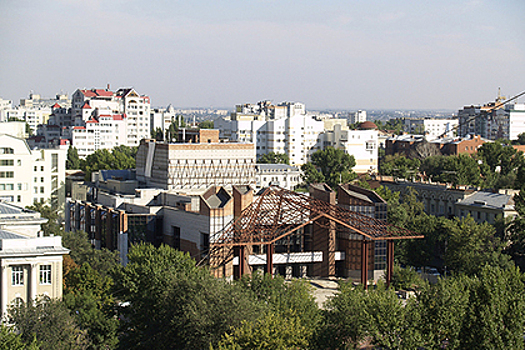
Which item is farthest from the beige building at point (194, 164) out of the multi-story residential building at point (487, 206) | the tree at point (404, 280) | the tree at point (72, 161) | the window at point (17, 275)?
the tree at point (72, 161)

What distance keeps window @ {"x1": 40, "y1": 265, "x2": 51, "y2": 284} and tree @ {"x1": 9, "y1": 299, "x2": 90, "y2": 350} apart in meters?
2.81

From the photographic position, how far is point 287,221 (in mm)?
48844

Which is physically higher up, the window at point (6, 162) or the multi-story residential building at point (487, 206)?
the window at point (6, 162)

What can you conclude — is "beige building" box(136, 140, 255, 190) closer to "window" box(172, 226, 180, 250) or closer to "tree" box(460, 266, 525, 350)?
"window" box(172, 226, 180, 250)

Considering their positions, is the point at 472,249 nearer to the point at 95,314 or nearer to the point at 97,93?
the point at 95,314

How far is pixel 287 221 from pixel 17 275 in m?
19.1

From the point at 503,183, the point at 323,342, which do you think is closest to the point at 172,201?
the point at 323,342

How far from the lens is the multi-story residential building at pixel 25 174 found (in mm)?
69500

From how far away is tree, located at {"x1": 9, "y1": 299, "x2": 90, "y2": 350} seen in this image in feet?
99.9

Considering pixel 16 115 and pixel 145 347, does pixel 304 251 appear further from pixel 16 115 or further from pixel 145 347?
pixel 16 115

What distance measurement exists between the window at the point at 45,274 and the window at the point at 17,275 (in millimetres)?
825

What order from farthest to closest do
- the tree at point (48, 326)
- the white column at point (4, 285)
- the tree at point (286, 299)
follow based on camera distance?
the white column at point (4, 285) < the tree at point (286, 299) < the tree at point (48, 326)

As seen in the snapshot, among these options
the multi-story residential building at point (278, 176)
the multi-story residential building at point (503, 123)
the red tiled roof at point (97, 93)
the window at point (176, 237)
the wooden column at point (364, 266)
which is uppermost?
the red tiled roof at point (97, 93)

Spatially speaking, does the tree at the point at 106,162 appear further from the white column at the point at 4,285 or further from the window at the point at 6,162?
the white column at the point at 4,285
